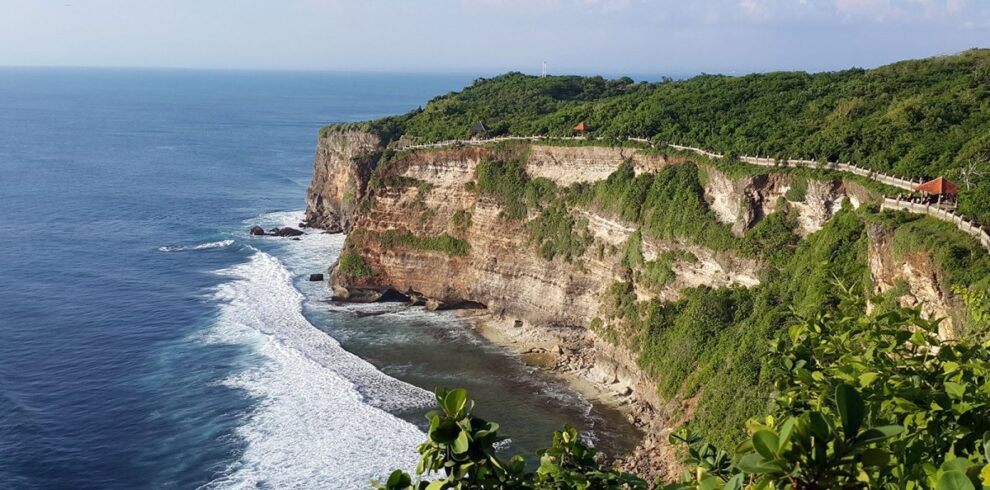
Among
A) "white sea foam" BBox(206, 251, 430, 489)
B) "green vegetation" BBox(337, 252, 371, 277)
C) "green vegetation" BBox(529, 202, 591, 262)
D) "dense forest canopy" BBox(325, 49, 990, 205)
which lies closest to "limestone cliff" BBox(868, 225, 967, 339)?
"dense forest canopy" BBox(325, 49, 990, 205)

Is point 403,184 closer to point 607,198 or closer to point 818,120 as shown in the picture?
point 607,198

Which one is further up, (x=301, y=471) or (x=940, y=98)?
(x=940, y=98)

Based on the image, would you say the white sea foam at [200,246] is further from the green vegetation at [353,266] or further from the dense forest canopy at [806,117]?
the green vegetation at [353,266]

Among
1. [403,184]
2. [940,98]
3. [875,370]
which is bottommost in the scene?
[403,184]

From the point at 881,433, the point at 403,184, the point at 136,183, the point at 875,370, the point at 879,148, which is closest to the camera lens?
the point at 881,433

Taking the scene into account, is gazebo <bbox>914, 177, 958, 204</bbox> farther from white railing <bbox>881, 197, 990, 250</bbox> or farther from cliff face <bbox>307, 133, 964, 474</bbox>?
cliff face <bbox>307, 133, 964, 474</bbox>

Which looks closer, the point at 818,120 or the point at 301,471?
the point at 301,471

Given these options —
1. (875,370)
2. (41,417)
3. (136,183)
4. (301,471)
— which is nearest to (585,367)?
(301,471)
